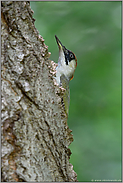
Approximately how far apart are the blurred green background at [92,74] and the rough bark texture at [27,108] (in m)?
1.69

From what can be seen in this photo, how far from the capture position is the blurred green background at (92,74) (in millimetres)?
3098

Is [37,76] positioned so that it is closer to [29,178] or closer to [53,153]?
[53,153]

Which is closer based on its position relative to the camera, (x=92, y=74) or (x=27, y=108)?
(x=27, y=108)

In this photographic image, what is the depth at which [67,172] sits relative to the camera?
146 centimetres

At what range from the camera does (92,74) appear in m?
3.20

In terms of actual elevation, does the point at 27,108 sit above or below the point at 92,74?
below

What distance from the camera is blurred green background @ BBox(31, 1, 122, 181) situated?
310 cm

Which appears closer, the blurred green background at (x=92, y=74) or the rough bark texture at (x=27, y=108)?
the rough bark texture at (x=27, y=108)

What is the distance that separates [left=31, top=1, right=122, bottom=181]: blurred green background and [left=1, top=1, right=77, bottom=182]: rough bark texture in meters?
1.69

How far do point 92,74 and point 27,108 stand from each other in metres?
2.09

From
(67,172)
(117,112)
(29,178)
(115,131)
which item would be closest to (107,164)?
(115,131)

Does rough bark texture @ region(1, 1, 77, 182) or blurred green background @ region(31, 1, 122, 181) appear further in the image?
blurred green background @ region(31, 1, 122, 181)

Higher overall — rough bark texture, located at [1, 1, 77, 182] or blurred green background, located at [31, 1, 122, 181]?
blurred green background, located at [31, 1, 122, 181]

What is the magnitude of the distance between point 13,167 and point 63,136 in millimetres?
437
